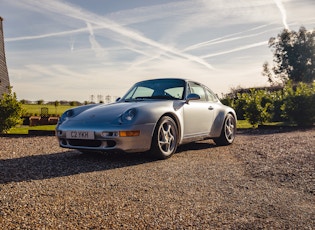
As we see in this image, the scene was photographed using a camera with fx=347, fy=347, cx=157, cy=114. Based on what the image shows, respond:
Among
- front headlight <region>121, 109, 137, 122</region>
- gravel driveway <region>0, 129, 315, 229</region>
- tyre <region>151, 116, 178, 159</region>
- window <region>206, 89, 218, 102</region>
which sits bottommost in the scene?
gravel driveway <region>0, 129, 315, 229</region>

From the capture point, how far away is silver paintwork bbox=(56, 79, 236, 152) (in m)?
5.11

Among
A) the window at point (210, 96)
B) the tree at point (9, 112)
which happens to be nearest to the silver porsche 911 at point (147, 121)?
the window at point (210, 96)

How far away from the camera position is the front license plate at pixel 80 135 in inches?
203

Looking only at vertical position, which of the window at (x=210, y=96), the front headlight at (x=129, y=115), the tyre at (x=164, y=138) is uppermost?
the window at (x=210, y=96)

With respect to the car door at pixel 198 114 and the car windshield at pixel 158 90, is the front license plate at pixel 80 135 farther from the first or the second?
the car door at pixel 198 114

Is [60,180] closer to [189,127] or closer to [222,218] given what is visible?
[222,218]

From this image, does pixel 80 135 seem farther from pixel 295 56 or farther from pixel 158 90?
pixel 295 56

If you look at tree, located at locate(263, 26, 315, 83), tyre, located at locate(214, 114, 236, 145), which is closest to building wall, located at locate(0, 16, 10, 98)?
tyre, located at locate(214, 114, 236, 145)

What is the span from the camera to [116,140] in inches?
199

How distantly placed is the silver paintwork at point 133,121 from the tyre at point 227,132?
2.94ft

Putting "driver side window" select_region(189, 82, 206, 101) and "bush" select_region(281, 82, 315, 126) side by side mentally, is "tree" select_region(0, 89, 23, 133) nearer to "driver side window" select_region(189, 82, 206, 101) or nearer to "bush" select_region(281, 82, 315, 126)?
"driver side window" select_region(189, 82, 206, 101)

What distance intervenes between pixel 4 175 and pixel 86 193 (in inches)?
57.7

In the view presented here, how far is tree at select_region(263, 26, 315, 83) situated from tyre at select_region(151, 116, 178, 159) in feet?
151

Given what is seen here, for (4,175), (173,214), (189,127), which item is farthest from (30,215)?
(189,127)
